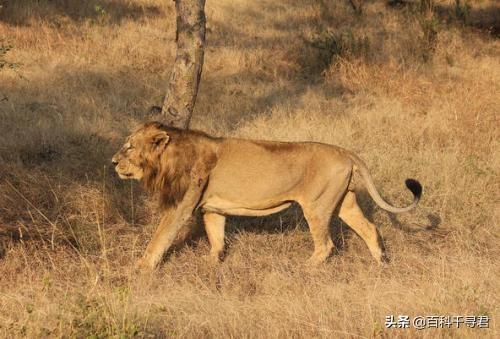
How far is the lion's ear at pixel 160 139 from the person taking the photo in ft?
17.4

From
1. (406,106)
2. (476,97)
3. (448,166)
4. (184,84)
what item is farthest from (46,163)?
(476,97)

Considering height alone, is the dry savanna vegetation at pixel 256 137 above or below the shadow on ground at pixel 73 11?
below

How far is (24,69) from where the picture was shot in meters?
9.92

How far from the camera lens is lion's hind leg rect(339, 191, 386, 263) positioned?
19.1 feet

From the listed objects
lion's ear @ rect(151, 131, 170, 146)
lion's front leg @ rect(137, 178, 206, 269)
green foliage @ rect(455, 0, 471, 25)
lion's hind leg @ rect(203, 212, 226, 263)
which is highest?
lion's ear @ rect(151, 131, 170, 146)

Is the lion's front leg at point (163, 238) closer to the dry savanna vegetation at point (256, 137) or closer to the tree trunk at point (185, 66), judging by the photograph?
the dry savanna vegetation at point (256, 137)

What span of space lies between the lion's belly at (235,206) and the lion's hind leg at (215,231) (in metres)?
0.27

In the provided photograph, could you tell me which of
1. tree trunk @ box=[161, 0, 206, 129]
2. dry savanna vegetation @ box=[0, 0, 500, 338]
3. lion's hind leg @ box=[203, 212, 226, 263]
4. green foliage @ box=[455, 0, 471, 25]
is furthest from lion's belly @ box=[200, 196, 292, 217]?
green foliage @ box=[455, 0, 471, 25]

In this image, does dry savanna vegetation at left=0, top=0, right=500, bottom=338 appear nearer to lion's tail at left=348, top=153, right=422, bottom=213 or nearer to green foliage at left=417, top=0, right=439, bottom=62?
green foliage at left=417, top=0, right=439, bottom=62

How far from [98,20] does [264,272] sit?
8.38m

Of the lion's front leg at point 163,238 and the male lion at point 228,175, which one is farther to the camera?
the male lion at point 228,175

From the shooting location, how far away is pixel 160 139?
210 inches

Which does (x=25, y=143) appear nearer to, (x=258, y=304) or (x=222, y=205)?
(x=222, y=205)

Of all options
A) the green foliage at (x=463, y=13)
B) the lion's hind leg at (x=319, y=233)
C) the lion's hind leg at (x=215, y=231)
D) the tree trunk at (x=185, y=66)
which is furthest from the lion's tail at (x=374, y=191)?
the green foliage at (x=463, y=13)
